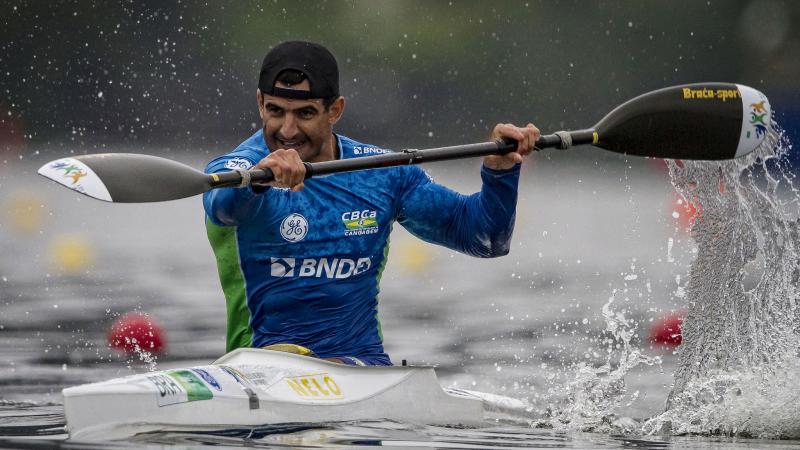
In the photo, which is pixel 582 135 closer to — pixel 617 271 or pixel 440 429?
pixel 440 429

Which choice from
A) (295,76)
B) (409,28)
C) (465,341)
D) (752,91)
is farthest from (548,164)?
(295,76)

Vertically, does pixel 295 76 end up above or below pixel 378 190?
above

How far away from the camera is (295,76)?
6.45 meters

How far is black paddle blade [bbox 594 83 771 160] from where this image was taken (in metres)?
7.23

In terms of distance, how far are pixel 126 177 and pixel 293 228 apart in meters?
0.92

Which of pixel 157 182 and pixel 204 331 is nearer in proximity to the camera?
pixel 157 182

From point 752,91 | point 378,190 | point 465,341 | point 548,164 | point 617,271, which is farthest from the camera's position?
point 548,164

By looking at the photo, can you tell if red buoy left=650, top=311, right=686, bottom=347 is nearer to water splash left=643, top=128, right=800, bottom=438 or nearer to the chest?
water splash left=643, top=128, right=800, bottom=438

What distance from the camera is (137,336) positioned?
32.4 feet

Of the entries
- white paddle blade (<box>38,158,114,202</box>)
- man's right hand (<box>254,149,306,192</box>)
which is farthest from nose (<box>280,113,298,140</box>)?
white paddle blade (<box>38,158,114,202</box>)

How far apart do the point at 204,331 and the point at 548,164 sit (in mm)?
9939

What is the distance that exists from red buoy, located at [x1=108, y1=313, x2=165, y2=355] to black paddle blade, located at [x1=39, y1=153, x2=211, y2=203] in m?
3.79

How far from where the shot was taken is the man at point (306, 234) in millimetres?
6441

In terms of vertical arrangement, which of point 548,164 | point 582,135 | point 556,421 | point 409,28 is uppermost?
point 409,28
